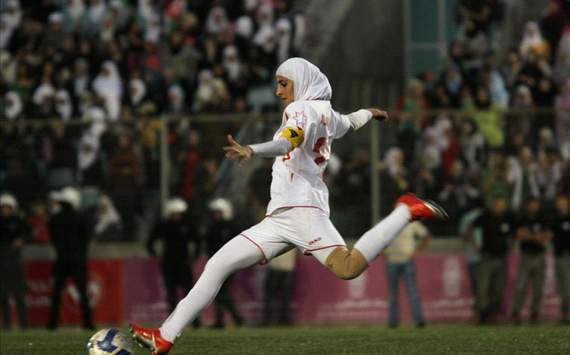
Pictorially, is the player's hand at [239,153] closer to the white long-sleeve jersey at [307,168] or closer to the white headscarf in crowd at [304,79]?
the white long-sleeve jersey at [307,168]

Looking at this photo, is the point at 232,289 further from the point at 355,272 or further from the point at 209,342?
the point at 355,272

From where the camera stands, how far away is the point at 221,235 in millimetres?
21844

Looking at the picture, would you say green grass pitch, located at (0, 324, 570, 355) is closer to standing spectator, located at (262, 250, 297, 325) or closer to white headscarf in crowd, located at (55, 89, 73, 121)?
standing spectator, located at (262, 250, 297, 325)

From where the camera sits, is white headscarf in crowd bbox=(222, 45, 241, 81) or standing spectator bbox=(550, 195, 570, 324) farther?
white headscarf in crowd bbox=(222, 45, 241, 81)

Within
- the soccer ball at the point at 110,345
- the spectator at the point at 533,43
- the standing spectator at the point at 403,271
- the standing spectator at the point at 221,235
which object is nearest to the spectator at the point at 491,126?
the standing spectator at the point at 403,271

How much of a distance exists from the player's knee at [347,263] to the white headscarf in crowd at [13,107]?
46.1 feet

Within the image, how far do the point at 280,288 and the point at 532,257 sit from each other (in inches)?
159

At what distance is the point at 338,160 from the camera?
2167cm

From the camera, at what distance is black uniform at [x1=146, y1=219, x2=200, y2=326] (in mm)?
21922

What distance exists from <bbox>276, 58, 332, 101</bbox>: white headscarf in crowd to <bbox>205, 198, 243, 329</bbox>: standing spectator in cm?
1083

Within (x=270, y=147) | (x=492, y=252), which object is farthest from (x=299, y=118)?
(x=492, y=252)

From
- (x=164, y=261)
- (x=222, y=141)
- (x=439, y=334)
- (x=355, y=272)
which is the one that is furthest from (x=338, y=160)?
(x=355, y=272)

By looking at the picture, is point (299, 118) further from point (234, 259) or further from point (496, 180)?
point (496, 180)

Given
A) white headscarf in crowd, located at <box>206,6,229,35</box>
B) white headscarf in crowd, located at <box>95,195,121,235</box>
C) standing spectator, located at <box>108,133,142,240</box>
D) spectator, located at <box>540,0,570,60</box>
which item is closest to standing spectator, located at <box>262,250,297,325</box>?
standing spectator, located at <box>108,133,142,240</box>
